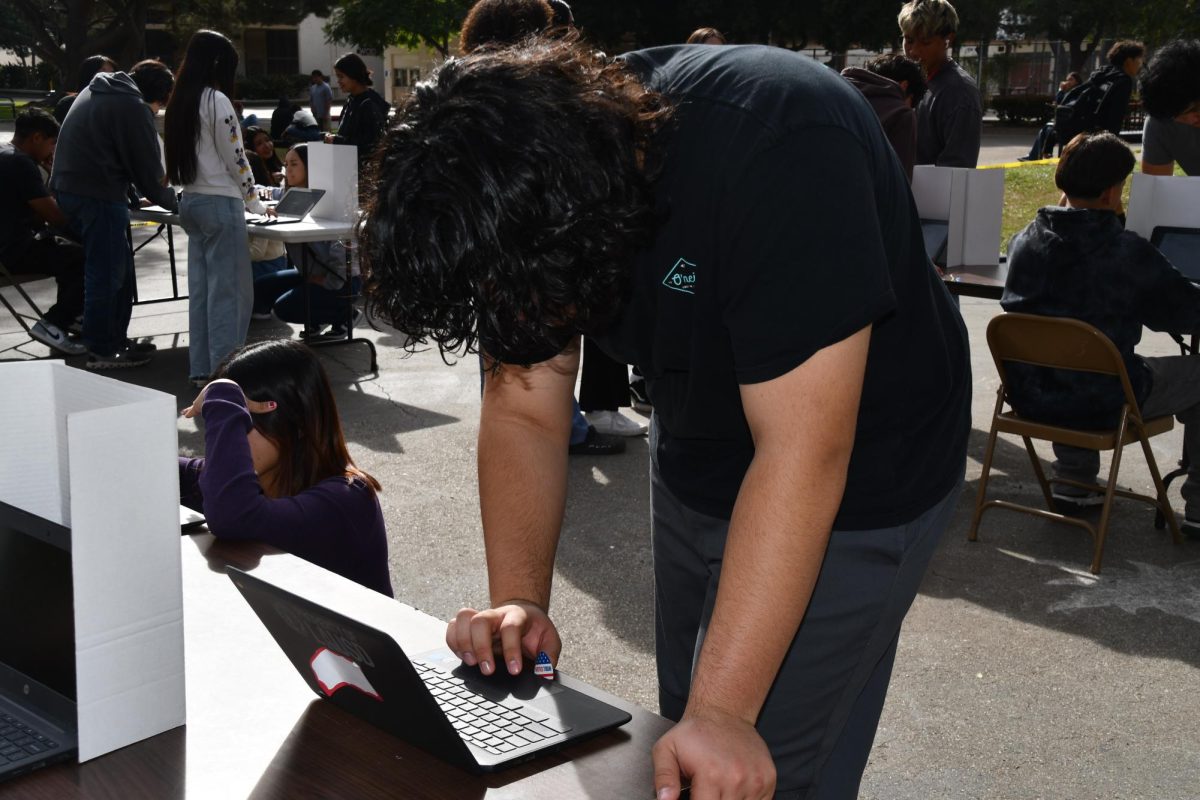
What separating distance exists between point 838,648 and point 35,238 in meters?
6.62

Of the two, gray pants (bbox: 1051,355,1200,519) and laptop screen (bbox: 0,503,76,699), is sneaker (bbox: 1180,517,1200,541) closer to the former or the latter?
gray pants (bbox: 1051,355,1200,519)

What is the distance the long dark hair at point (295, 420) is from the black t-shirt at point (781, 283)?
1192mm

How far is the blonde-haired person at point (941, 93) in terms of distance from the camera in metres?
5.82

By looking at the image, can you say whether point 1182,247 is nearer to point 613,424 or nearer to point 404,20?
point 613,424

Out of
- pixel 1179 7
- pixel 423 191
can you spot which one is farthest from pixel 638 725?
pixel 1179 7

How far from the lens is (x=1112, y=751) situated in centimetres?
283

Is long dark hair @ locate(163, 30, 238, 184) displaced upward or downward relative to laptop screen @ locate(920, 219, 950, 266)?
upward

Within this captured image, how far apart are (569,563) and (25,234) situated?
4537 mm

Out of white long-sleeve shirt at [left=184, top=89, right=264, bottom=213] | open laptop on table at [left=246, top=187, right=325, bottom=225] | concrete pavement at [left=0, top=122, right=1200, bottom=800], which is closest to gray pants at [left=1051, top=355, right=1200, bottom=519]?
concrete pavement at [left=0, top=122, right=1200, bottom=800]

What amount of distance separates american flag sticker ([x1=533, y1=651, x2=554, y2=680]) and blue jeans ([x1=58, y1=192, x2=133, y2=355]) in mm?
5785

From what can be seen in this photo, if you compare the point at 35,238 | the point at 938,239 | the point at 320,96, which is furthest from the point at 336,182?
the point at 320,96

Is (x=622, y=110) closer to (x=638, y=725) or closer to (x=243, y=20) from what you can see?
(x=638, y=725)

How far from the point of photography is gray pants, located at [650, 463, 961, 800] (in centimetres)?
144

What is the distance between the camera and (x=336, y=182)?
23.1 feet
